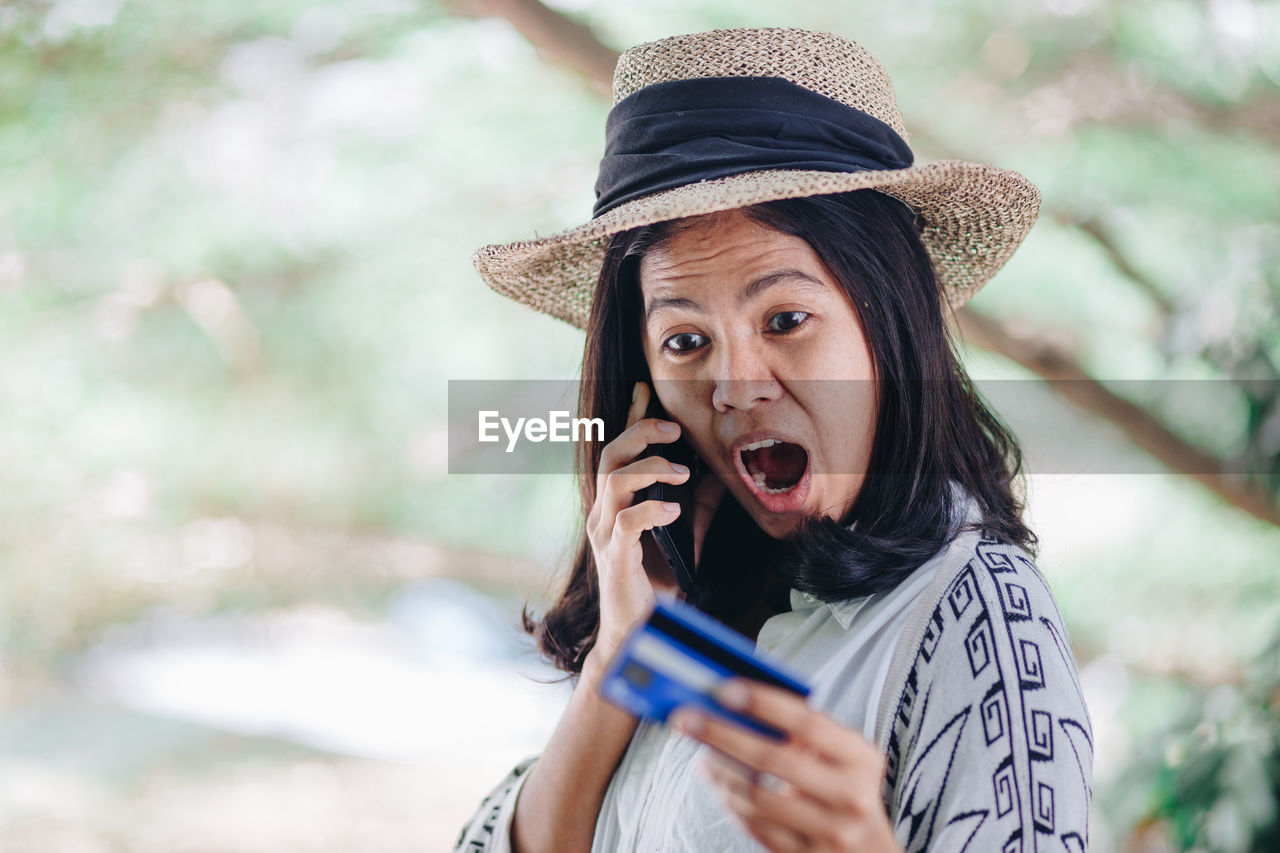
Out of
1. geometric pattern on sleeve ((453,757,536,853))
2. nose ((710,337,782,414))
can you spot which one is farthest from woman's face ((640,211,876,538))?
geometric pattern on sleeve ((453,757,536,853))

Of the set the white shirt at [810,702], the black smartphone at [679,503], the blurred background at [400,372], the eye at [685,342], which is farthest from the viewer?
the blurred background at [400,372]

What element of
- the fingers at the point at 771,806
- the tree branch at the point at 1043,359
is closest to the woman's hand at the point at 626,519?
the fingers at the point at 771,806

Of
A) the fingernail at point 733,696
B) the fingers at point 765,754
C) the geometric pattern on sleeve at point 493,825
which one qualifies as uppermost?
the fingernail at point 733,696

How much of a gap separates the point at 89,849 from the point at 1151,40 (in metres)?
4.51

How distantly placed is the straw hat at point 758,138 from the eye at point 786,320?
13 cm

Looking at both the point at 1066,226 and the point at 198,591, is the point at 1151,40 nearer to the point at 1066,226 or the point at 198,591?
the point at 1066,226

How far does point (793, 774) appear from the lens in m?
0.68

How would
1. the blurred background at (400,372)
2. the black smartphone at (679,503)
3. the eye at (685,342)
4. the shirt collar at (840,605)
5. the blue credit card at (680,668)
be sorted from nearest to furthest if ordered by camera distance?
the blue credit card at (680,668) → the shirt collar at (840,605) → the eye at (685,342) → the black smartphone at (679,503) → the blurred background at (400,372)

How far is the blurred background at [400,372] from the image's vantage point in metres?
2.66

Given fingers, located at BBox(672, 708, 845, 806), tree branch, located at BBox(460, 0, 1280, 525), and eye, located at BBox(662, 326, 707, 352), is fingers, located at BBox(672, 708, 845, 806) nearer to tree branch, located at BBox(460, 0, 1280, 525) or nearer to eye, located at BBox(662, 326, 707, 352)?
eye, located at BBox(662, 326, 707, 352)

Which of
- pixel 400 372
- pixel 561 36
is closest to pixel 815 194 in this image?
pixel 561 36

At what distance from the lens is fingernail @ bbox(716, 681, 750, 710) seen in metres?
0.66

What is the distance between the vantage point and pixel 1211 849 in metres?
2.20

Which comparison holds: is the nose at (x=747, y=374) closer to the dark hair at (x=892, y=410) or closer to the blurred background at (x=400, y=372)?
the dark hair at (x=892, y=410)
